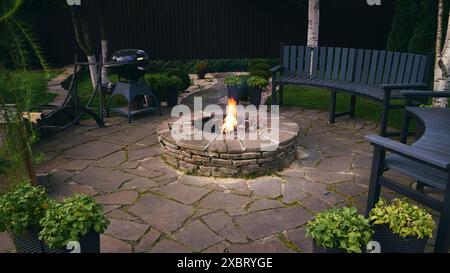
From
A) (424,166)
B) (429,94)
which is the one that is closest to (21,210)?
(424,166)

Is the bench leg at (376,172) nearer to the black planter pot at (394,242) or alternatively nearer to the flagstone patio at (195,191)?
the flagstone patio at (195,191)

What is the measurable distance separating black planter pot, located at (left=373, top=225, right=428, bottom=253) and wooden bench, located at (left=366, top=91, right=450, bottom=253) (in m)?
0.24

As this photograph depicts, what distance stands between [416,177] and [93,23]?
426 inches

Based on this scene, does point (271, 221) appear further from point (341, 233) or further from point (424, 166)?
point (424, 166)

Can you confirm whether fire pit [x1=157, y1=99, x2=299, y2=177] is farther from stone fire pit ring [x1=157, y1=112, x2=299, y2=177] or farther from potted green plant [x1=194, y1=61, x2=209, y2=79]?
potted green plant [x1=194, y1=61, x2=209, y2=79]

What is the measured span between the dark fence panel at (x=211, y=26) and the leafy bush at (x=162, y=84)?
4947 millimetres

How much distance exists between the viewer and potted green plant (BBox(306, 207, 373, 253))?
2554 mm

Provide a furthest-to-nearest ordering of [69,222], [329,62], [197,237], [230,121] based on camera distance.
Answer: [329,62] < [230,121] < [197,237] < [69,222]

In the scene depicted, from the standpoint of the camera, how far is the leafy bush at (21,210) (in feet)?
9.25

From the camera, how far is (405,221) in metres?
2.73

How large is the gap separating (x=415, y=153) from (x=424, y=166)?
19.0 inches
